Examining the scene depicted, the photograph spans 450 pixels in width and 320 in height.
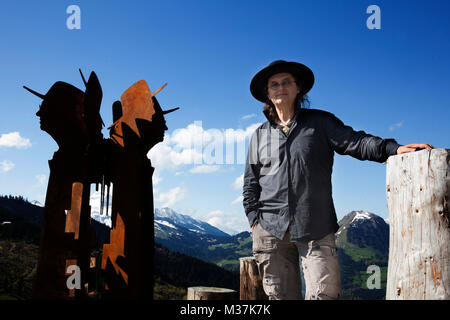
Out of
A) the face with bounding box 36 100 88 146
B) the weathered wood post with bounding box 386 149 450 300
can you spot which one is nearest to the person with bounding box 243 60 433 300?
the weathered wood post with bounding box 386 149 450 300

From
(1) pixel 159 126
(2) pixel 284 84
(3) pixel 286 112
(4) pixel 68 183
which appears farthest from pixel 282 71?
(4) pixel 68 183

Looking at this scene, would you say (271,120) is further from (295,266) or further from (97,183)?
(97,183)

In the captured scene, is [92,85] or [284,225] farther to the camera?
[284,225]

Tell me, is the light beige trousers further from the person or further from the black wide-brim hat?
the black wide-brim hat

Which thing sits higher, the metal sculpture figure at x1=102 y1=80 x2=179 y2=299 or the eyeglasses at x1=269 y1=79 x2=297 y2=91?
the eyeglasses at x1=269 y1=79 x2=297 y2=91

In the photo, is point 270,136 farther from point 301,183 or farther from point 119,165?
point 119,165

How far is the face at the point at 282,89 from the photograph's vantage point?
3871mm

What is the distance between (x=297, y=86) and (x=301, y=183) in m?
1.25

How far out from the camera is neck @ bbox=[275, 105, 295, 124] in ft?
12.8

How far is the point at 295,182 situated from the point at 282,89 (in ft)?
3.55

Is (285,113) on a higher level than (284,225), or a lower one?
higher

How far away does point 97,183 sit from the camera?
116 inches
